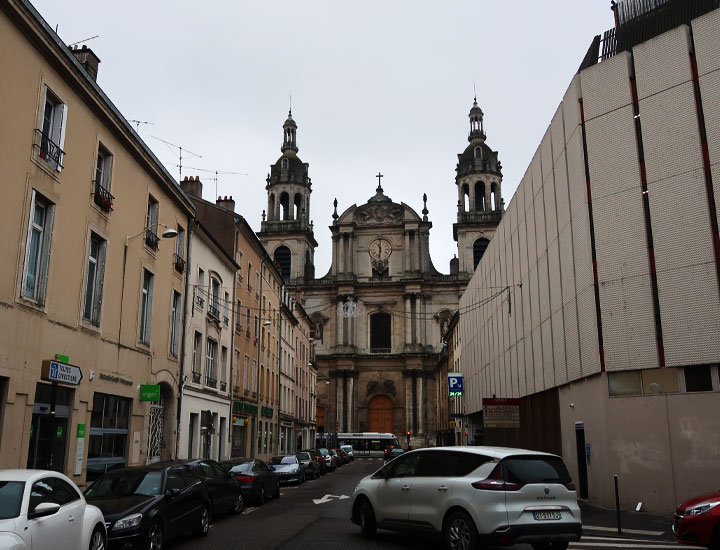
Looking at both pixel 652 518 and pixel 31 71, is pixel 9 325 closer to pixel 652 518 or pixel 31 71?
pixel 31 71

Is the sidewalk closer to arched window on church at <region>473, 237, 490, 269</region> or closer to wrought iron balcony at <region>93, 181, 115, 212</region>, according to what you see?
wrought iron balcony at <region>93, 181, 115, 212</region>

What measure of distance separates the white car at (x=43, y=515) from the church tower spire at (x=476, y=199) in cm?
6039

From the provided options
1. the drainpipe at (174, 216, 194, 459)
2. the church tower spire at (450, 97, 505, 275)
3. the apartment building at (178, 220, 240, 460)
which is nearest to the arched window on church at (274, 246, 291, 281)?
the church tower spire at (450, 97, 505, 275)

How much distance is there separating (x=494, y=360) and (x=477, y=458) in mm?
22517

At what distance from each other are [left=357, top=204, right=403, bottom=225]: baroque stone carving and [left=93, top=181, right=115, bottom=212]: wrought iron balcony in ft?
182

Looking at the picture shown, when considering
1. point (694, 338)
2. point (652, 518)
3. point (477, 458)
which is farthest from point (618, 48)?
point (477, 458)

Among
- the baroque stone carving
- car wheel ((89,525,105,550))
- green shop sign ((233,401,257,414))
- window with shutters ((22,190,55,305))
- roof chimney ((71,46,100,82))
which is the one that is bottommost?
car wheel ((89,525,105,550))

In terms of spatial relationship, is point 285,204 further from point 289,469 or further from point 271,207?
point 289,469

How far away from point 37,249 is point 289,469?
15139 mm

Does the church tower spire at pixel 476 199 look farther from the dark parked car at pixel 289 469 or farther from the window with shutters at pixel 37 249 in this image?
the window with shutters at pixel 37 249

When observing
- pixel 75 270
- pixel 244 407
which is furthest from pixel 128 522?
pixel 244 407

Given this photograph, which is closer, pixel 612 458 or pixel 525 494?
pixel 525 494

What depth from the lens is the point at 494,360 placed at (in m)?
31.3

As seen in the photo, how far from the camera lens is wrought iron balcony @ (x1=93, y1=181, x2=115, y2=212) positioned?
16047mm
